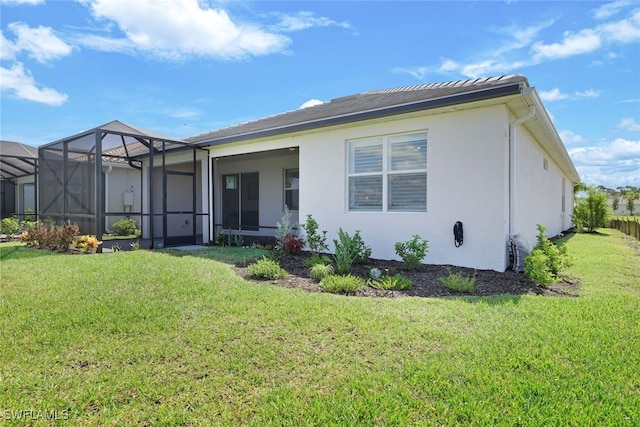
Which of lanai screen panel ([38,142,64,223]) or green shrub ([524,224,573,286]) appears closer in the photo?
green shrub ([524,224,573,286])

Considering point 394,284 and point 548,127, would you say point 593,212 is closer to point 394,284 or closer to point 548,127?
point 548,127

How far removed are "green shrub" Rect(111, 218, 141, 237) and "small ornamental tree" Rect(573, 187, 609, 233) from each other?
23.5 metres


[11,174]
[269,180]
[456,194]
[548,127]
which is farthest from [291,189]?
[11,174]

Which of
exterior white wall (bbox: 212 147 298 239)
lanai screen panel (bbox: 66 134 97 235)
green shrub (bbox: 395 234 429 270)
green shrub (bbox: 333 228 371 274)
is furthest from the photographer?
exterior white wall (bbox: 212 147 298 239)

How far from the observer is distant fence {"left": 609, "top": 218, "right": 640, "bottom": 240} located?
50.4ft

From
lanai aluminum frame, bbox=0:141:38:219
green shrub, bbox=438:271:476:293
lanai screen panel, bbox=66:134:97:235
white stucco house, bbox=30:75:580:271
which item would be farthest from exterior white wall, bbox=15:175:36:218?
green shrub, bbox=438:271:476:293

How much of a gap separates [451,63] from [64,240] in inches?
489

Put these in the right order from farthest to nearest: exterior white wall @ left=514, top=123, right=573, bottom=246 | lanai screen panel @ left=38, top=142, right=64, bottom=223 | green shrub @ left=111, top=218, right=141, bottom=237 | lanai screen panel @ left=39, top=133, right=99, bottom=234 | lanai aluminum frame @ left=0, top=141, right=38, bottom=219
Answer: lanai aluminum frame @ left=0, top=141, right=38, bottom=219
green shrub @ left=111, top=218, right=141, bottom=237
lanai screen panel @ left=38, top=142, right=64, bottom=223
lanai screen panel @ left=39, top=133, right=99, bottom=234
exterior white wall @ left=514, top=123, right=573, bottom=246

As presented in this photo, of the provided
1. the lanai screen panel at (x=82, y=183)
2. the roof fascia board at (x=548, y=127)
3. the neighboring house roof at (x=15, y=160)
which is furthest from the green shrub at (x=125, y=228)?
the roof fascia board at (x=548, y=127)

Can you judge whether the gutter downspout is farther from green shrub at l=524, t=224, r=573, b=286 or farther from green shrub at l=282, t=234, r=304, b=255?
green shrub at l=282, t=234, r=304, b=255

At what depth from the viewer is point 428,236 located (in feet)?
23.4

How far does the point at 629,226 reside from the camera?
1791 centimetres

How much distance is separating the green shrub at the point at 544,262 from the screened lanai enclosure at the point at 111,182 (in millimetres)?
8907

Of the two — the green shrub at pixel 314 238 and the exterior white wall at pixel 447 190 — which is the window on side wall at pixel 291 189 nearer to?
the exterior white wall at pixel 447 190
